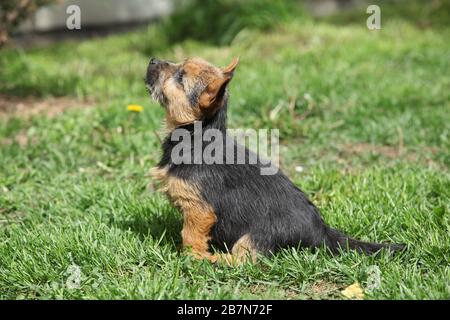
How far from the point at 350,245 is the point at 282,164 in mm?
2067

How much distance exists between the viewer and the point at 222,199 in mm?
3801

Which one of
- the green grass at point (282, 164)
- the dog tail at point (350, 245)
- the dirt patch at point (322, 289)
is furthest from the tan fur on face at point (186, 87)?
the dirt patch at point (322, 289)

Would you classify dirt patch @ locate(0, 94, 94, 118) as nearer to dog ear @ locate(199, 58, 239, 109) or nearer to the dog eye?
the dog eye

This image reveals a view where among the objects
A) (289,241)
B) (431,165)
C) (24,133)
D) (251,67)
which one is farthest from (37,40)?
(289,241)

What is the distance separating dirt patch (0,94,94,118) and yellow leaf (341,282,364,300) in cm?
458

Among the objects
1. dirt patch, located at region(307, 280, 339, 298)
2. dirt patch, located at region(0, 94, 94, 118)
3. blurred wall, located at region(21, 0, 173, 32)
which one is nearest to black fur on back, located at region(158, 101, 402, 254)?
dirt patch, located at region(307, 280, 339, 298)

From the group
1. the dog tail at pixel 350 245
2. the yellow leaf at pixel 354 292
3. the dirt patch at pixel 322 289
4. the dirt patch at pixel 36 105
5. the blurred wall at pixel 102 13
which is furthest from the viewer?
the blurred wall at pixel 102 13

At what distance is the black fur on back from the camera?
379cm

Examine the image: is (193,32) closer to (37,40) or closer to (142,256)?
(37,40)

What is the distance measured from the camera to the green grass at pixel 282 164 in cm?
367

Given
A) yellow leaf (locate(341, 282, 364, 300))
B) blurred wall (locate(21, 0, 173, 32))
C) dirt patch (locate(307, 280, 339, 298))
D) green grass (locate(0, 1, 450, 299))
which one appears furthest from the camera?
blurred wall (locate(21, 0, 173, 32))

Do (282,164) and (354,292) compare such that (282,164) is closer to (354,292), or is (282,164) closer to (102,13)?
(354,292)

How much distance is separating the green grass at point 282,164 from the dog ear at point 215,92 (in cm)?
99

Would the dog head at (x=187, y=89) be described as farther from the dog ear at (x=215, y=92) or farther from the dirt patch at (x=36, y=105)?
the dirt patch at (x=36, y=105)
